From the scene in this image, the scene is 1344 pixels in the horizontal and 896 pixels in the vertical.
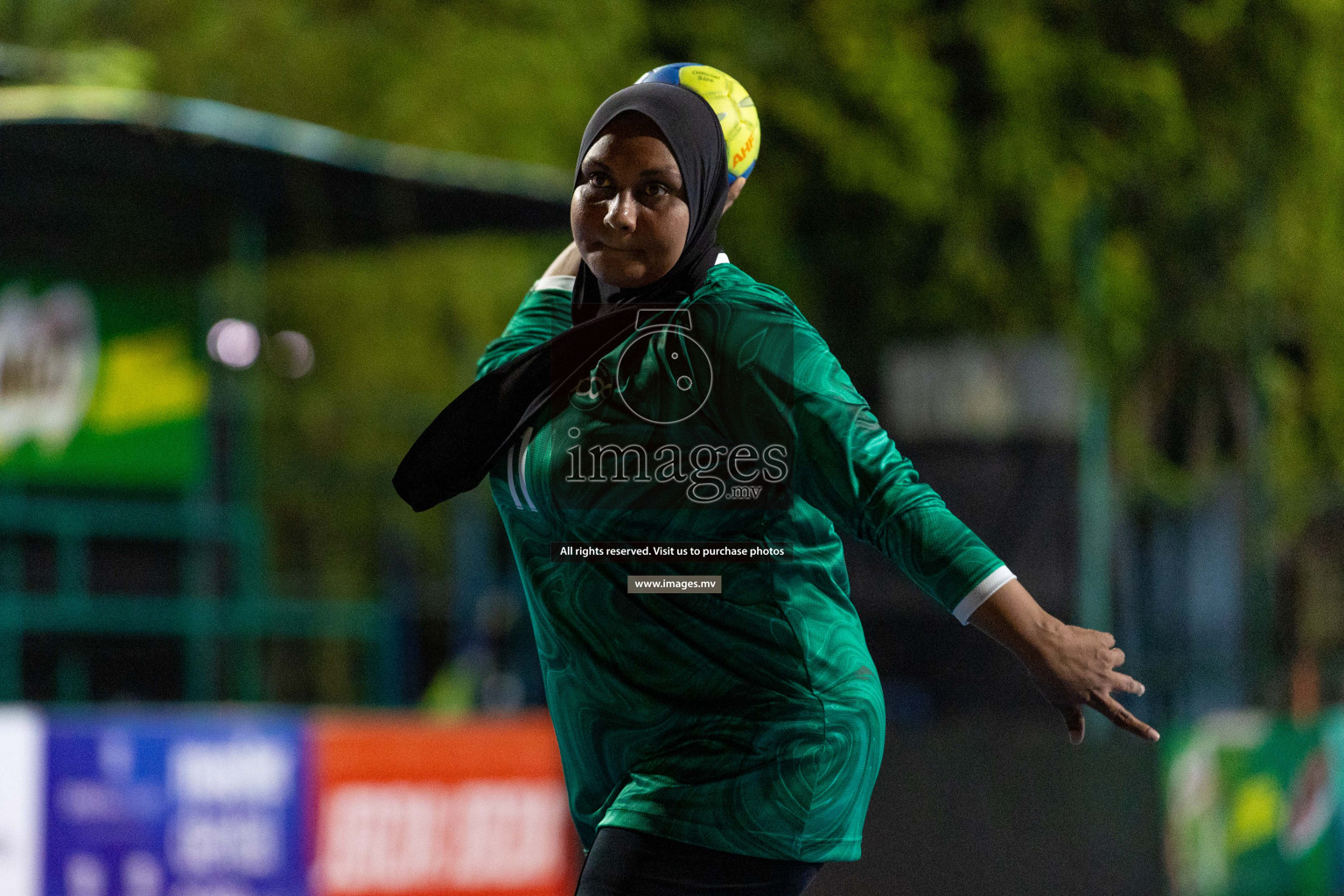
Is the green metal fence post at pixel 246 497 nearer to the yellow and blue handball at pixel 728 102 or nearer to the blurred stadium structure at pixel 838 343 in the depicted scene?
the blurred stadium structure at pixel 838 343

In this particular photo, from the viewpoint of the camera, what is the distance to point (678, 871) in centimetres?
250

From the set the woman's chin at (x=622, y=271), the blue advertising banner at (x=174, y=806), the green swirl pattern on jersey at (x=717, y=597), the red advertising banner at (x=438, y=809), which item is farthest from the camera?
the red advertising banner at (x=438, y=809)

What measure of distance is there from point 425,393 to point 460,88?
2269 mm

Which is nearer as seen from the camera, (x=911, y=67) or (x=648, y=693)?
(x=648, y=693)

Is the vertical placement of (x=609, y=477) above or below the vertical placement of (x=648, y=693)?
above

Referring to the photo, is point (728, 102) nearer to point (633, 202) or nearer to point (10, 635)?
point (633, 202)

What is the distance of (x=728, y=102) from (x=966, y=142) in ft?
36.8

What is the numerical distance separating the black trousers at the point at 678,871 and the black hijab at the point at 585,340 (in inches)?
20.7

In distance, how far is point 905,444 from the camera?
10.7 meters

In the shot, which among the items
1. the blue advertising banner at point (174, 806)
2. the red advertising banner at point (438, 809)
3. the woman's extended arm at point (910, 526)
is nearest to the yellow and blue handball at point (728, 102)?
the woman's extended arm at point (910, 526)

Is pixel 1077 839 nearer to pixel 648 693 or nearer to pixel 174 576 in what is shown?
pixel 174 576

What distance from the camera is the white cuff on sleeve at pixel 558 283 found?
2.76 meters

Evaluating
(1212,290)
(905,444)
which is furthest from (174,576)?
(1212,290)

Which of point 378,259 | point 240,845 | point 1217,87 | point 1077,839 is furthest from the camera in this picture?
point 378,259
